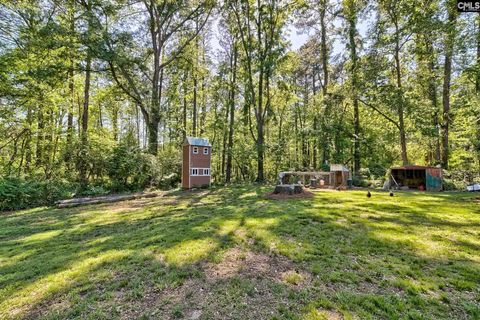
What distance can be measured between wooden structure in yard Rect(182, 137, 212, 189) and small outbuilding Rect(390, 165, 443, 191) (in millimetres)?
11149

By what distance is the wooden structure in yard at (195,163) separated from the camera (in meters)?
14.9

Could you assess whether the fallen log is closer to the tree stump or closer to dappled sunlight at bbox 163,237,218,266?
the tree stump

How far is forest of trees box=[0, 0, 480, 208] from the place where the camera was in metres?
11.3

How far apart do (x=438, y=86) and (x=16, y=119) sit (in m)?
27.0

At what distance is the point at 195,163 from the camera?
1523 cm

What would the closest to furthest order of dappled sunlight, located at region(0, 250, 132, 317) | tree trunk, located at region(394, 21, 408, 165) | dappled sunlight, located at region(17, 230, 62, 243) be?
dappled sunlight, located at region(0, 250, 132, 317) → dappled sunlight, located at region(17, 230, 62, 243) → tree trunk, located at region(394, 21, 408, 165)

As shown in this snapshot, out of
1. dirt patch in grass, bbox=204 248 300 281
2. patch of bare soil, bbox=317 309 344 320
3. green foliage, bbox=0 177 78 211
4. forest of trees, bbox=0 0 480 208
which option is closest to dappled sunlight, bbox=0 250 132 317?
dirt patch in grass, bbox=204 248 300 281

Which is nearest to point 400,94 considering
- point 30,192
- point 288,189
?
point 288,189

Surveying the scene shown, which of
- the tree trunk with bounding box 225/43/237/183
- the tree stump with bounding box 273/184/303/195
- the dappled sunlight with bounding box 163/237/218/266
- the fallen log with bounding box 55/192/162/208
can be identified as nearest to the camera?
the dappled sunlight with bounding box 163/237/218/266

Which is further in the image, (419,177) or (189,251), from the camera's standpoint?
(419,177)

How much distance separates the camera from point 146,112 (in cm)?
1619

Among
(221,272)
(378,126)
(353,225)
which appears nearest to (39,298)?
(221,272)

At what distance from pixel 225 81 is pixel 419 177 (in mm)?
15356

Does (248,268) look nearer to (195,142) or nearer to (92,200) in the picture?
(92,200)
